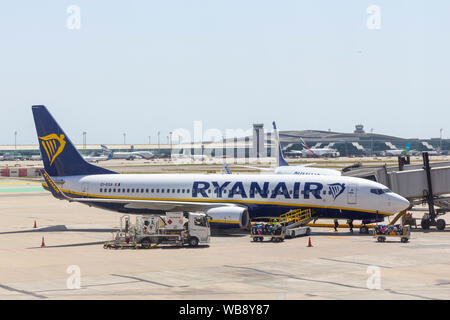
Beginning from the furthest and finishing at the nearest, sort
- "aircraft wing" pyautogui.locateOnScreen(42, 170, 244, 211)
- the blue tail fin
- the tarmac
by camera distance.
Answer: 1. the blue tail fin
2. "aircraft wing" pyautogui.locateOnScreen(42, 170, 244, 211)
3. the tarmac

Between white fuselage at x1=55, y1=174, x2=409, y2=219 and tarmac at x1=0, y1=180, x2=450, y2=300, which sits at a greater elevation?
white fuselage at x1=55, y1=174, x2=409, y2=219

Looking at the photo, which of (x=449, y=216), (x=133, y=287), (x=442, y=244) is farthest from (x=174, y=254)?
(x=449, y=216)

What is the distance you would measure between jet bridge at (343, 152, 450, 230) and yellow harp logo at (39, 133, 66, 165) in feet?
85.9

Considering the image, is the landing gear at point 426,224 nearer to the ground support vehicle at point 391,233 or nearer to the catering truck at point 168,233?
the ground support vehicle at point 391,233

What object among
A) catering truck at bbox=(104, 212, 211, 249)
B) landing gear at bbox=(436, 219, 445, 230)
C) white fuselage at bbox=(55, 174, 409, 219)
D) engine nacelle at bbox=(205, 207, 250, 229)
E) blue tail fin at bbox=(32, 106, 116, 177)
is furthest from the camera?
blue tail fin at bbox=(32, 106, 116, 177)

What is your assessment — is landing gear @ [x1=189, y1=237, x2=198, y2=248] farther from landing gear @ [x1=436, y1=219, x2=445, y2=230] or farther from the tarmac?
→ landing gear @ [x1=436, y1=219, x2=445, y2=230]

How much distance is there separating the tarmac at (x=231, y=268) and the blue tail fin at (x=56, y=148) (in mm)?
6315

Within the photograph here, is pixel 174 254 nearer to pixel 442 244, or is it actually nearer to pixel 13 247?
pixel 13 247

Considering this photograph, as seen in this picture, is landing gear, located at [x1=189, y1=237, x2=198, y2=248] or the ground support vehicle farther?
the ground support vehicle

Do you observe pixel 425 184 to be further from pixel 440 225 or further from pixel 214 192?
pixel 214 192

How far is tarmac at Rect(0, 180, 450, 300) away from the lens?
94.0 ft

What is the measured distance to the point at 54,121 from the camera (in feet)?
188

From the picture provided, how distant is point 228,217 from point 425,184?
17.2 meters

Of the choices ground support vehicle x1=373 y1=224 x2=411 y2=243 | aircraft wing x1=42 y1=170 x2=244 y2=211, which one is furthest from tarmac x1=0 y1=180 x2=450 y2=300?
aircraft wing x1=42 y1=170 x2=244 y2=211
